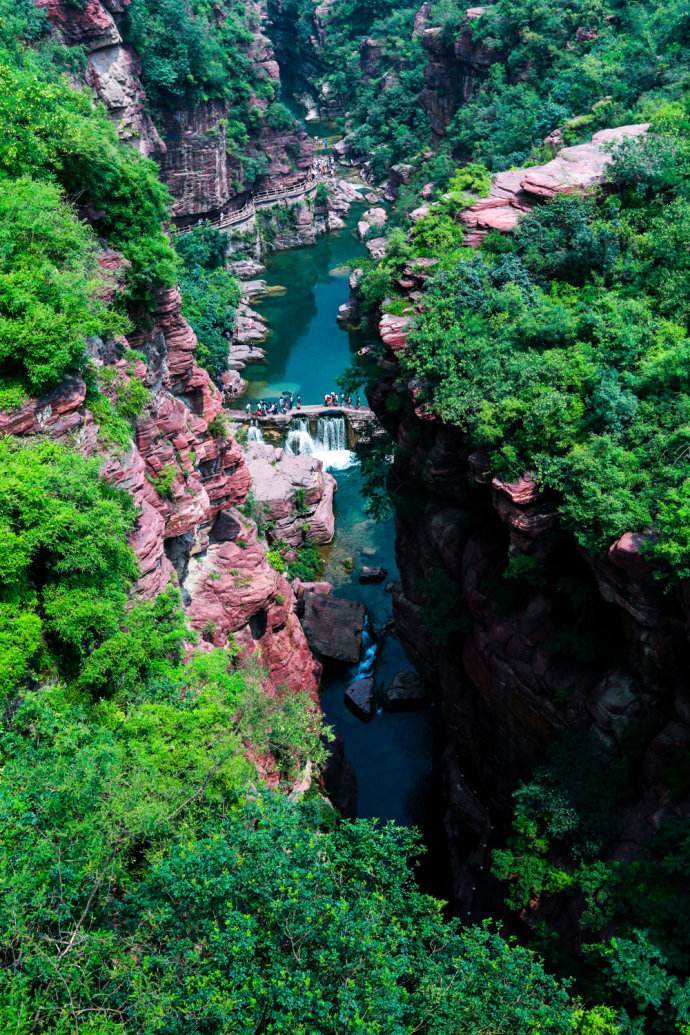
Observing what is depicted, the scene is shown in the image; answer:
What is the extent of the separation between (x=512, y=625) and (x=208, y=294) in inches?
1453

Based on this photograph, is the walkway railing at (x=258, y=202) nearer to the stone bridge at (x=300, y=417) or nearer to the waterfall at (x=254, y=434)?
the stone bridge at (x=300, y=417)

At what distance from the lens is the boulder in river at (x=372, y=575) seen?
37781 mm

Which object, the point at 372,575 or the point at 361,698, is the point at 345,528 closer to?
the point at 372,575

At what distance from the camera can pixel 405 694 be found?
31766 millimetres

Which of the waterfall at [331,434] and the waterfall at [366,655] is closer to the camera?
the waterfall at [366,655]

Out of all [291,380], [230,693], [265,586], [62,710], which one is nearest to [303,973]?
[62,710]

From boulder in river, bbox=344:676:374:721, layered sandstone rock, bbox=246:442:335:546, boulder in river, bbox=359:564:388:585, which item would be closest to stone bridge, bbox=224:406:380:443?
layered sandstone rock, bbox=246:442:335:546

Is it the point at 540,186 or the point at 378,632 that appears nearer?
the point at 540,186

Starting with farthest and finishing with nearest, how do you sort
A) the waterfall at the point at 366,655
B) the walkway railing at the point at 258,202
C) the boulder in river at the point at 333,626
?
the walkway railing at the point at 258,202, the waterfall at the point at 366,655, the boulder in river at the point at 333,626

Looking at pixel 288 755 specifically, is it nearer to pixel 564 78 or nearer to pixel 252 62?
pixel 564 78

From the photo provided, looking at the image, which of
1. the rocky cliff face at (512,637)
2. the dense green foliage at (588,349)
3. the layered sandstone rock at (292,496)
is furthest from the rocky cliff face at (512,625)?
the layered sandstone rock at (292,496)

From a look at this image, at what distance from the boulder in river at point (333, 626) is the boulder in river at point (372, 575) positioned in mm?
2685

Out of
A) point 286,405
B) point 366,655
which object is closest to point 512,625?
point 366,655

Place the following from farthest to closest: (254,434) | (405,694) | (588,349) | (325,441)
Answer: (325,441), (254,434), (405,694), (588,349)
